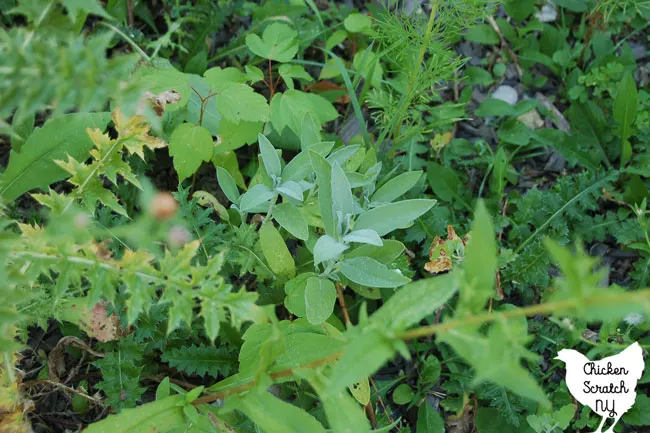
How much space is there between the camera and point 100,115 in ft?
7.43

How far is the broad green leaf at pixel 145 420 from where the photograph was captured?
177 cm

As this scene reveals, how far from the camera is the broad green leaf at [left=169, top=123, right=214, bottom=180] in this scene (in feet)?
7.54

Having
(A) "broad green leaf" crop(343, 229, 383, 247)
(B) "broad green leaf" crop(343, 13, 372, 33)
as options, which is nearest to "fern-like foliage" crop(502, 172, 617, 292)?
(A) "broad green leaf" crop(343, 229, 383, 247)

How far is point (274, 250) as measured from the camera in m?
2.22

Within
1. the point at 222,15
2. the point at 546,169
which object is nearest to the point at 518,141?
the point at 546,169

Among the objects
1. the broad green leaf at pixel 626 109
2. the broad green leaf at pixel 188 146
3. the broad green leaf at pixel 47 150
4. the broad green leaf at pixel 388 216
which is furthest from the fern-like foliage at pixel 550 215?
the broad green leaf at pixel 47 150

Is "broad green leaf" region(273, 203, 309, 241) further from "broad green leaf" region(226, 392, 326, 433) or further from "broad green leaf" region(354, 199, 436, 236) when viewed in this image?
"broad green leaf" region(226, 392, 326, 433)

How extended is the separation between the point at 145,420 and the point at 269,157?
3.08 feet

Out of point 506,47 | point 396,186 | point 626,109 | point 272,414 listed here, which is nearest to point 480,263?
point 272,414

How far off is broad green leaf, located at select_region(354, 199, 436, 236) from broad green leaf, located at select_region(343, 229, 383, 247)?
0.10 metres

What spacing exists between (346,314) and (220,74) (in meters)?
1.04

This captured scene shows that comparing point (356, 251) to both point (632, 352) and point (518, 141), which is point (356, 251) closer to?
point (632, 352)

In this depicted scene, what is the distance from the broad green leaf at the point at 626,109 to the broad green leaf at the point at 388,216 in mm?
1379

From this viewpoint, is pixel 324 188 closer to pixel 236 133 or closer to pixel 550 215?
pixel 236 133
